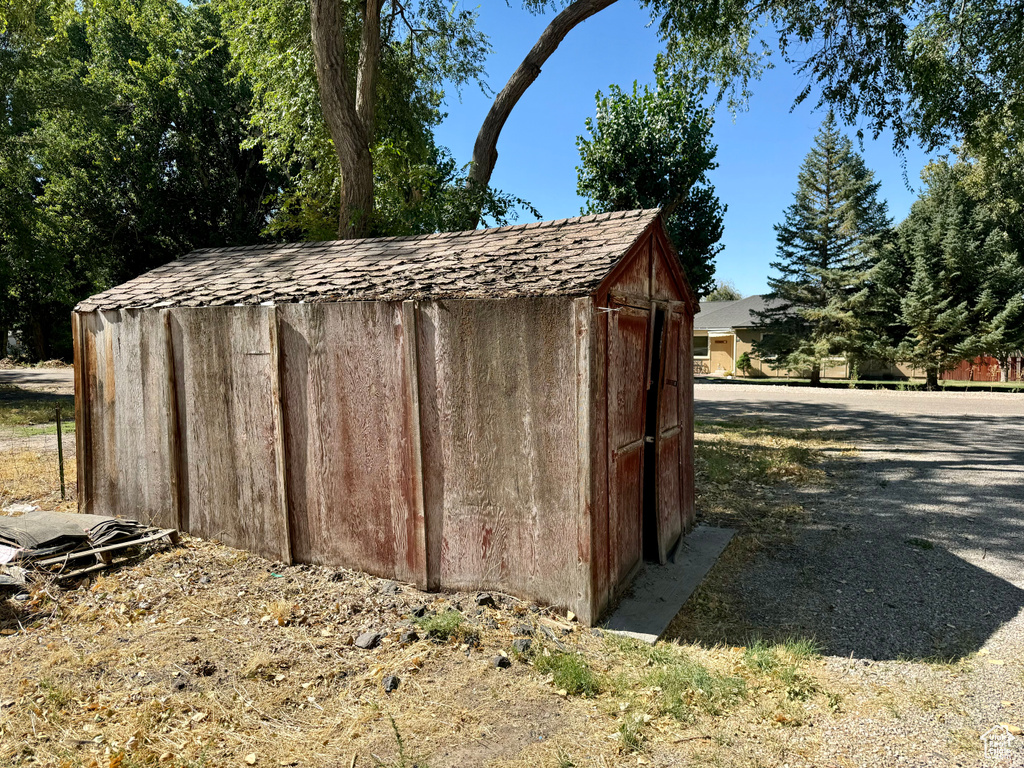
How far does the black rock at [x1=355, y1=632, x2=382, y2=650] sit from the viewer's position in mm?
4207

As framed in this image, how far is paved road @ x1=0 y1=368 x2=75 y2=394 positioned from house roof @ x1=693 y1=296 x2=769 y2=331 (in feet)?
96.5

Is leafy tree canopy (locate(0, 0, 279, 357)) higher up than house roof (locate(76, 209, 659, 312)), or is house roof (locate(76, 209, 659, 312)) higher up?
leafy tree canopy (locate(0, 0, 279, 357))

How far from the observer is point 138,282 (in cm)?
704

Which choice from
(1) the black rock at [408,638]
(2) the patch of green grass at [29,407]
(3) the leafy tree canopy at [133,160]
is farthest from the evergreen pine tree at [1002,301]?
(2) the patch of green grass at [29,407]

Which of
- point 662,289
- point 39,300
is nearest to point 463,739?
point 662,289

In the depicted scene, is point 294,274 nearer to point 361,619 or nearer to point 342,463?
point 342,463

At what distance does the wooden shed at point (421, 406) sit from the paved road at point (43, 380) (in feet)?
55.0

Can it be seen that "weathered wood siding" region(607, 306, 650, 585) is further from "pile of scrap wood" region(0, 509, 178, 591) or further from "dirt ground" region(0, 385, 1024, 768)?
"pile of scrap wood" region(0, 509, 178, 591)

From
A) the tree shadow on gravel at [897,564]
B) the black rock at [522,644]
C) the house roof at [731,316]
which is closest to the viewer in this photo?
the black rock at [522,644]

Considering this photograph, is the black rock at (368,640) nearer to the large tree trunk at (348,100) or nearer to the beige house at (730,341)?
the large tree trunk at (348,100)

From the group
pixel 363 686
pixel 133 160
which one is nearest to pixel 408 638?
pixel 363 686

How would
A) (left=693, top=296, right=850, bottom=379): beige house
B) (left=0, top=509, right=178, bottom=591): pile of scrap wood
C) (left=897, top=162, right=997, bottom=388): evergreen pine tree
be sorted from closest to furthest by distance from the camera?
(left=0, top=509, right=178, bottom=591): pile of scrap wood
(left=897, top=162, right=997, bottom=388): evergreen pine tree
(left=693, top=296, right=850, bottom=379): beige house

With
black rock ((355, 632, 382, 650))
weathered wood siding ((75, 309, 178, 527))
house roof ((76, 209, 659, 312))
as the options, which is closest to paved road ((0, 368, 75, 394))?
weathered wood siding ((75, 309, 178, 527))

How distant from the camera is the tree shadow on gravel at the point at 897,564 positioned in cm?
457
